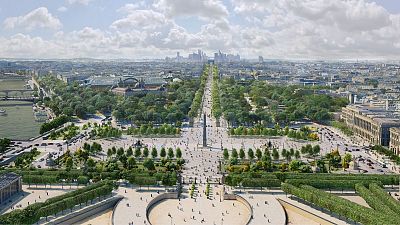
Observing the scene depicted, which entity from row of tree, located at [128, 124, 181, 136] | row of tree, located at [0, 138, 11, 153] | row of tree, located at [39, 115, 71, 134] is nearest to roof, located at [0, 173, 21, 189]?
row of tree, located at [0, 138, 11, 153]

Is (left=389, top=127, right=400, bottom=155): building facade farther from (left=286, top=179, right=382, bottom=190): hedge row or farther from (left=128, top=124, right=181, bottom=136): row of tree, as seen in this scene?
(left=128, top=124, right=181, bottom=136): row of tree

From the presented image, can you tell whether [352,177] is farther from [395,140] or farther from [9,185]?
[9,185]

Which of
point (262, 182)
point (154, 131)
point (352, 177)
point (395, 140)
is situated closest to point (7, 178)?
point (262, 182)

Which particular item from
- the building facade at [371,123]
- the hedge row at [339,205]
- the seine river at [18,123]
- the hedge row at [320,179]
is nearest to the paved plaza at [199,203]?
the hedge row at [339,205]

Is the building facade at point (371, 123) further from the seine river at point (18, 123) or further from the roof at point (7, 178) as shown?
the seine river at point (18, 123)

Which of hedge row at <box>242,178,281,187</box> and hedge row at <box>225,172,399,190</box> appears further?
hedge row at <box>242,178,281,187</box>
